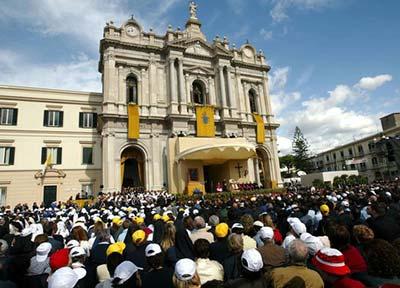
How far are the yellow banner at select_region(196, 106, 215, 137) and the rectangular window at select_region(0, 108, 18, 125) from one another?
19996 mm

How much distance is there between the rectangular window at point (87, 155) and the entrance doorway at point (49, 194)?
13.5 feet

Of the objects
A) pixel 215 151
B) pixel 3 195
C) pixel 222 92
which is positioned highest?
pixel 222 92

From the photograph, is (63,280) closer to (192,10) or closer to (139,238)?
(139,238)

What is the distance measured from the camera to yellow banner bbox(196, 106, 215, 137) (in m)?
29.9

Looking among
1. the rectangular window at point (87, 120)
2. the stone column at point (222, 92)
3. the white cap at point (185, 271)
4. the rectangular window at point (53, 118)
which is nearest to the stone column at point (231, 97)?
the stone column at point (222, 92)

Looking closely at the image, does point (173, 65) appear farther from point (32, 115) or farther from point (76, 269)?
point (76, 269)

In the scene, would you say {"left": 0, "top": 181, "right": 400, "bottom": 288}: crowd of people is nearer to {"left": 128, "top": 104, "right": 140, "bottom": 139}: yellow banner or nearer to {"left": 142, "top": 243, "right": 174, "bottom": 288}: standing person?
{"left": 142, "top": 243, "right": 174, "bottom": 288}: standing person

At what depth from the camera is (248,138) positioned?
112 feet

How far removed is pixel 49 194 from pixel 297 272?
29697 millimetres

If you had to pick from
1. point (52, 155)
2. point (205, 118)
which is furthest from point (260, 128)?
point (52, 155)

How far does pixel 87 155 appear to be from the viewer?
29.9 m

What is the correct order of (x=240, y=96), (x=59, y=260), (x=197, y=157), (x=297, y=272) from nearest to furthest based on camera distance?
(x=297, y=272), (x=59, y=260), (x=197, y=157), (x=240, y=96)

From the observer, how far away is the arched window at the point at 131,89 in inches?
1166

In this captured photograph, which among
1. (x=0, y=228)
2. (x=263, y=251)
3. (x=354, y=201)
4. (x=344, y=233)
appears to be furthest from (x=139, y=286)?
(x=354, y=201)
